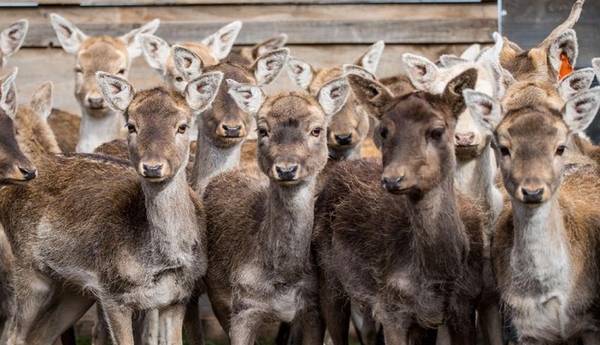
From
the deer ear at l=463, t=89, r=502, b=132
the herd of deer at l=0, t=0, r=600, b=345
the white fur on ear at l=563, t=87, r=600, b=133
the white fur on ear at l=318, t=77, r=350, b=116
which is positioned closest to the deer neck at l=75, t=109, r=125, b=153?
the herd of deer at l=0, t=0, r=600, b=345

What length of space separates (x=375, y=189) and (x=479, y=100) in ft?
4.19

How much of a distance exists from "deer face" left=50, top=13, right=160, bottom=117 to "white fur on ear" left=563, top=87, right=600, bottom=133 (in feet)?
17.0

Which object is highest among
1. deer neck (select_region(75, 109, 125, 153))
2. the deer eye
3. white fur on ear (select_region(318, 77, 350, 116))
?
white fur on ear (select_region(318, 77, 350, 116))

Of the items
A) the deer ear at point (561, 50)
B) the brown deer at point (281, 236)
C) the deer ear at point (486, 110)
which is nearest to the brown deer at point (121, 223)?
the brown deer at point (281, 236)

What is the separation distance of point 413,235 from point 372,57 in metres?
3.64

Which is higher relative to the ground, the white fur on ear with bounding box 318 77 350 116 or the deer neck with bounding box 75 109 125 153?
the white fur on ear with bounding box 318 77 350 116

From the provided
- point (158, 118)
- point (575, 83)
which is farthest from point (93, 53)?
point (575, 83)

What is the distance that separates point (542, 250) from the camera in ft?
30.9

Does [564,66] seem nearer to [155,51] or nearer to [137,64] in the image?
[155,51]

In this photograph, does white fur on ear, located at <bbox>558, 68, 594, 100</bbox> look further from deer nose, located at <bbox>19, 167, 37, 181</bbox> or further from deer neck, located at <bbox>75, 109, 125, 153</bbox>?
Result: deer neck, located at <bbox>75, 109, 125, 153</bbox>

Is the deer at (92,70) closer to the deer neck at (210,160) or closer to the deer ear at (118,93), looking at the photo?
the deer neck at (210,160)

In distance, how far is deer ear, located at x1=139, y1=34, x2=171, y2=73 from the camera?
13.8 metres

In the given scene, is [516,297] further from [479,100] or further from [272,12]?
[272,12]

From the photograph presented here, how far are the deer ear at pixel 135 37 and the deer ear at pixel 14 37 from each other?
0.91 metres
